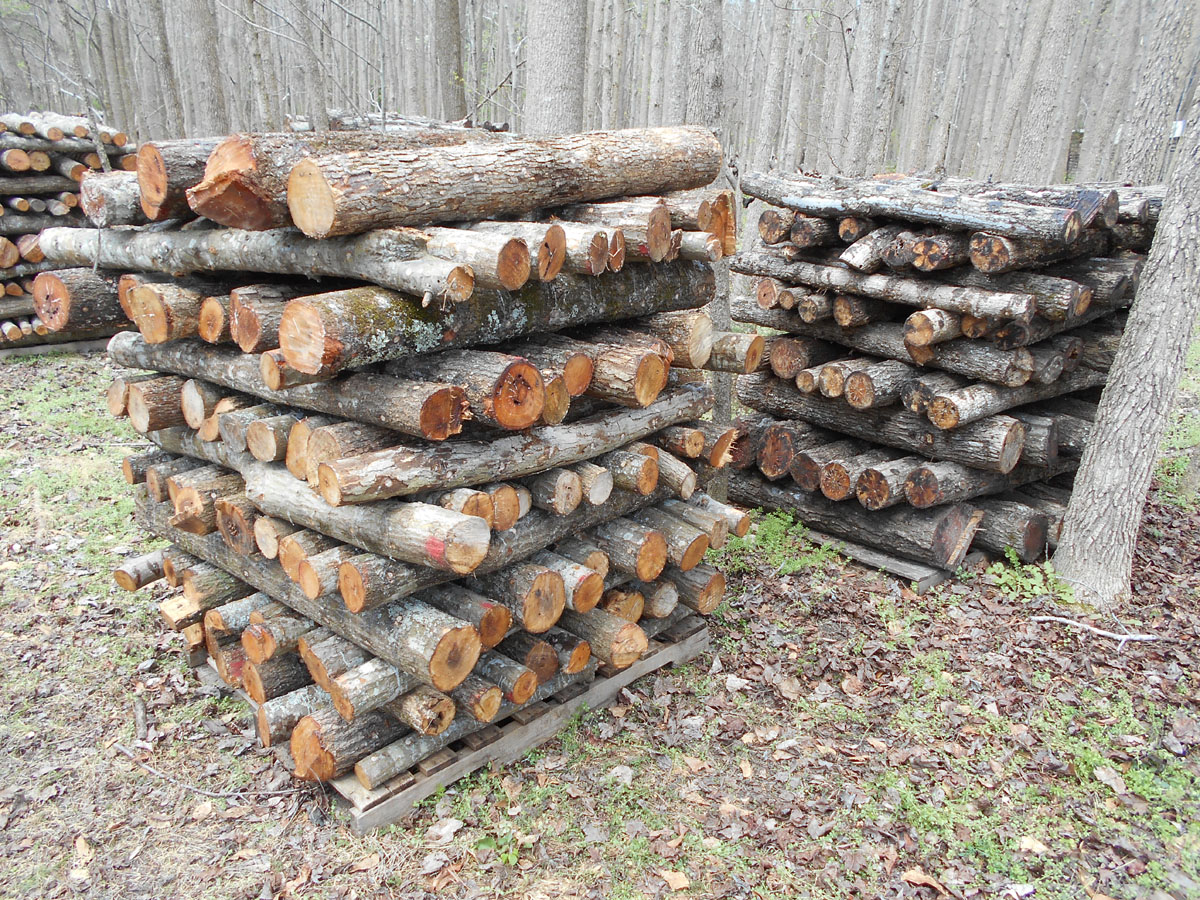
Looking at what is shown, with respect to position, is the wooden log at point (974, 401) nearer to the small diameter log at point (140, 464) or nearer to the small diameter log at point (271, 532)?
the small diameter log at point (271, 532)

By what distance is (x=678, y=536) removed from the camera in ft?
15.6

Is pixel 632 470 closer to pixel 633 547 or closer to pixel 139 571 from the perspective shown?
pixel 633 547

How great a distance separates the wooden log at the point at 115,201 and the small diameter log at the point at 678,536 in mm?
3517

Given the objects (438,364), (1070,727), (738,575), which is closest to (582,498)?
(438,364)

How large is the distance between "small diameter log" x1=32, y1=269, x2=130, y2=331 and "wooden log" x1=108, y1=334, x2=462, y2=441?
1.16 ft

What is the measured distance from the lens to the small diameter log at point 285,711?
4.01 metres

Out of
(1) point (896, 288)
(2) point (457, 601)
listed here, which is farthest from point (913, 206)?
(2) point (457, 601)

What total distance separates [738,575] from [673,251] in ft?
9.50

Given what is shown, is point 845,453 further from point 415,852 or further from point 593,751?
point 415,852

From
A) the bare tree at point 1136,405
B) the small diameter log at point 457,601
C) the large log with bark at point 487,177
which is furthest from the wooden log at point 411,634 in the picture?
the bare tree at point 1136,405

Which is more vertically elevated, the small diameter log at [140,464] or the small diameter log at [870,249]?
the small diameter log at [870,249]

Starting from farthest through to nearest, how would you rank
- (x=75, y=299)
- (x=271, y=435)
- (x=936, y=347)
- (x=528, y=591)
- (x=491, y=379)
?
(x=936, y=347)
(x=75, y=299)
(x=528, y=591)
(x=271, y=435)
(x=491, y=379)

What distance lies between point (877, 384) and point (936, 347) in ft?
1.92

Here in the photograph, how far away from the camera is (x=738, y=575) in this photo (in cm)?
613
